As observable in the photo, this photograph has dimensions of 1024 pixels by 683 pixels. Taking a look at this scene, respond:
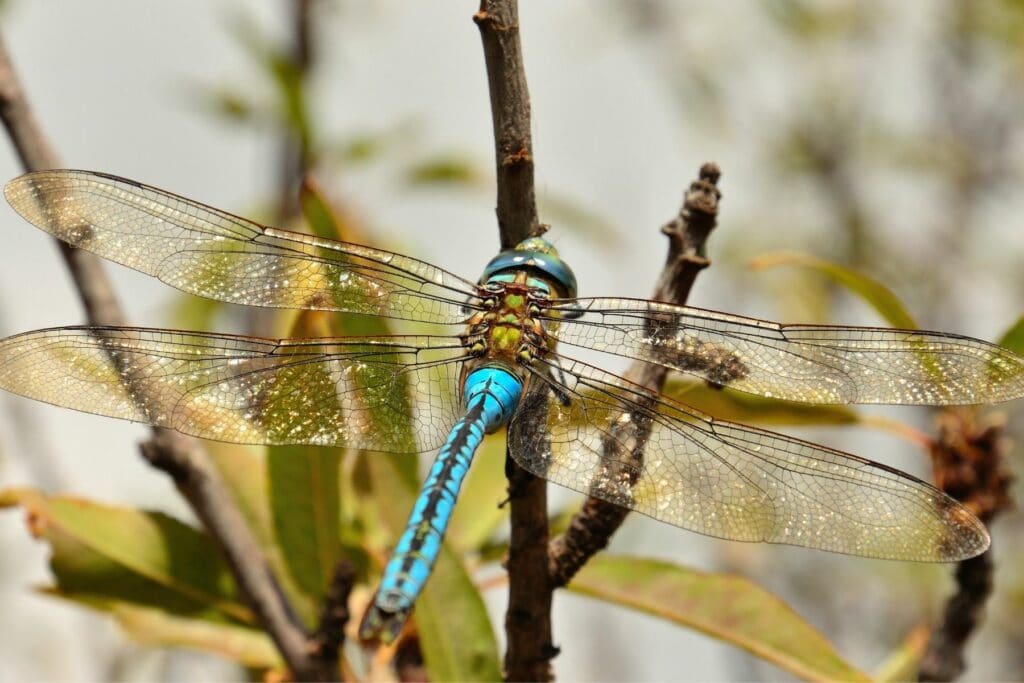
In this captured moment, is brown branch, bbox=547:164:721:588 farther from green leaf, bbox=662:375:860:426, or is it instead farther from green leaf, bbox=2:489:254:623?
green leaf, bbox=2:489:254:623

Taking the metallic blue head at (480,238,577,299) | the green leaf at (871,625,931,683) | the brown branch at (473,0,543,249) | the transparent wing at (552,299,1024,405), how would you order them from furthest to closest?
the green leaf at (871,625,931,683) < the transparent wing at (552,299,1024,405) < the metallic blue head at (480,238,577,299) < the brown branch at (473,0,543,249)

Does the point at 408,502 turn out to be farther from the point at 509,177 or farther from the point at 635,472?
the point at 509,177

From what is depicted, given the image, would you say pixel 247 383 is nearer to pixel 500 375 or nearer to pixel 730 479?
pixel 500 375

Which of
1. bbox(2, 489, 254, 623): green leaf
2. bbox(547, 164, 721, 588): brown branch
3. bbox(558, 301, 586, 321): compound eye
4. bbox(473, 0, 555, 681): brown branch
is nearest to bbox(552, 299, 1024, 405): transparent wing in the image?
bbox(558, 301, 586, 321): compound eye

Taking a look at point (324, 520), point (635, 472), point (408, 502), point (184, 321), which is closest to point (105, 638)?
point (184, 321)

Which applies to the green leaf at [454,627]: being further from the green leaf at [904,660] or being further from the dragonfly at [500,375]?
the green leaf at [904,660]

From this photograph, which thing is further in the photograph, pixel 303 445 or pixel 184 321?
pixel 184 321
